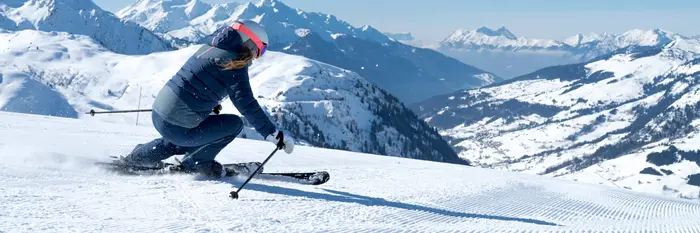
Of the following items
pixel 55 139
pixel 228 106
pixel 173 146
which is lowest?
pixel 228 106

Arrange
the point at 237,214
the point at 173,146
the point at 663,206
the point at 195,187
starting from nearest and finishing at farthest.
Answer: the point at 237,214, the point at 195,187, the point at 173,146, the point at 663,206

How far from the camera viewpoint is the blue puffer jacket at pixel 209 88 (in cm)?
718

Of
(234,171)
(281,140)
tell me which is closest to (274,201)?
(281,140)

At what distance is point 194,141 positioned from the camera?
7918 millimetres

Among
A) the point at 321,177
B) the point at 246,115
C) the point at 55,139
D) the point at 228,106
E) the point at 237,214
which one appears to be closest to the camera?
the point at 237,214

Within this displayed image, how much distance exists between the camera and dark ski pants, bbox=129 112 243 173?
7.80 meters

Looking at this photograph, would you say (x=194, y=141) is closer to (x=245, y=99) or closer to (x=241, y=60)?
(x=245, y=99)

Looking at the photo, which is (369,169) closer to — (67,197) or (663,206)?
(663,206)

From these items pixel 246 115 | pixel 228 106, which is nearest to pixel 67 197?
pixel 246 115

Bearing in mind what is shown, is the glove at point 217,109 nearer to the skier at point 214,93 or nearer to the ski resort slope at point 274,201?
the skier at point 214,93

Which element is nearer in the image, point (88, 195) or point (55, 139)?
point (88, 195)

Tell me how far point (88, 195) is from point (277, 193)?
Result: 2.62 m

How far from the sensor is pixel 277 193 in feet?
27.5

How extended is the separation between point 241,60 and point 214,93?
2.09 ft
